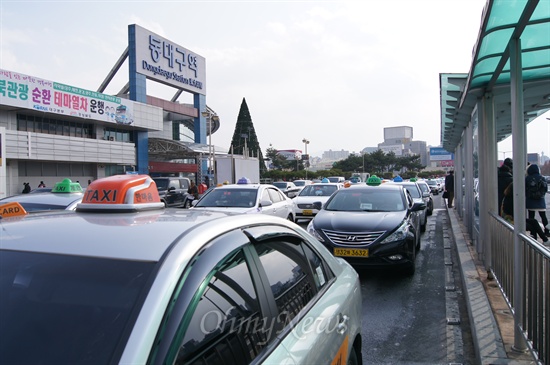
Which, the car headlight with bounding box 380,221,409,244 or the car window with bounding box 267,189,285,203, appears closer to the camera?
the car headlight with bounding box 380,221,409,244

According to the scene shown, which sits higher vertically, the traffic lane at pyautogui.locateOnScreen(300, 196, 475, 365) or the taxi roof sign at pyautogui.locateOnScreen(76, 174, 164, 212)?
the taxi roof sign at pyautogui.locateOnScreen(76, 174, 164, 212)

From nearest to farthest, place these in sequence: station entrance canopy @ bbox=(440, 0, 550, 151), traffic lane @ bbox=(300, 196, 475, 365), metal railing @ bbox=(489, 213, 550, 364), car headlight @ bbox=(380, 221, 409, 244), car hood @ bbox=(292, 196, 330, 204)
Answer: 1. metal railing @ bbox=(489, 213, 550, 364)
2. station entrance canopy @ bbox=(440, 0, 550, 151)
3. traffic lane @ bbox=(300, 196, 475, 365)
4. car headlight @ bbox=(380, 221, 409, 244)
5. car hood @ bbox=(292, 196, 330, 204)

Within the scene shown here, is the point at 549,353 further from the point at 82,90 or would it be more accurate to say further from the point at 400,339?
the point at 82,90

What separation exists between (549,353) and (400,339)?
1.72m

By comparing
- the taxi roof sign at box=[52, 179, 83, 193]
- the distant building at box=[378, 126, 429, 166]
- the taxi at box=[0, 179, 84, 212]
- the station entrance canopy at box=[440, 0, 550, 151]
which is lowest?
the taxi at box=[0, 179, 84, 212]

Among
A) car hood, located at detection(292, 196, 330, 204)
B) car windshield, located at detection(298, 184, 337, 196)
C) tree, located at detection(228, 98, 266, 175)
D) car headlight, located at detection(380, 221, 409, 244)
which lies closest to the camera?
car headlight, located at detection(380, 221, 409, 244)

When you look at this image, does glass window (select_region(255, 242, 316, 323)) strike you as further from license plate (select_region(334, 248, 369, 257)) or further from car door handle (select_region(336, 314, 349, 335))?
license plate (select_region(334, 248, 369, 257))

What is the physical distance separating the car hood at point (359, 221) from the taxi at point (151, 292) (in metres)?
4.53

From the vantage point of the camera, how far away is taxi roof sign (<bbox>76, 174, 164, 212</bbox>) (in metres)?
2.31

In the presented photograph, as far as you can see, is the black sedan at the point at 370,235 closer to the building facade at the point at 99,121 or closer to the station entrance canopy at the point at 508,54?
the station entrance canopy at the point at 508,54

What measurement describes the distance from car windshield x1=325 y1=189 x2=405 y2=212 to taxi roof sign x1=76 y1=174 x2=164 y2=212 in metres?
5.88

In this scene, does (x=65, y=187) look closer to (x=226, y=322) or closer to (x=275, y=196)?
(x=226, y=322)

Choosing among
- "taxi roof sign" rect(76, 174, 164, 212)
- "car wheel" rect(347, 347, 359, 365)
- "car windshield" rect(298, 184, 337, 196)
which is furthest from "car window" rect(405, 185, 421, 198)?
"taxi roof sign" rect(76, 174, 164, 212)

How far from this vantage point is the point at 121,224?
1.93 m
